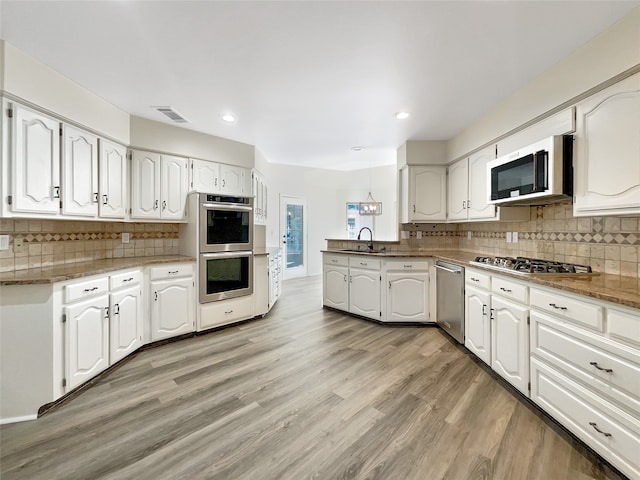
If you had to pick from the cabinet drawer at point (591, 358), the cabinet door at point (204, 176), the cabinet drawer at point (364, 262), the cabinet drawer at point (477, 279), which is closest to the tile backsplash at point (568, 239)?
the cabinet drawer at point (477, 279)

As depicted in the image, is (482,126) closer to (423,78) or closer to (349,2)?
(423,78)

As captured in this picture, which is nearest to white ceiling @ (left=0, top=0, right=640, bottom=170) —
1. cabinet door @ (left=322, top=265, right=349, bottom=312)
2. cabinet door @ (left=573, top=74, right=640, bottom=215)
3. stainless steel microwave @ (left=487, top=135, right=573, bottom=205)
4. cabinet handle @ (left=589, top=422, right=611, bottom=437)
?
cabinet door @ (left=573, top=74, right=640, bottom=215)

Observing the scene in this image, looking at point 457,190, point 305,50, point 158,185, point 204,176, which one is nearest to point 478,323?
point 457,190

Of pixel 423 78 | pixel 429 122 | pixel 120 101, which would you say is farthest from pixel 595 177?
pixel 120 101

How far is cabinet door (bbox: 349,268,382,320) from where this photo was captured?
12.0 feet

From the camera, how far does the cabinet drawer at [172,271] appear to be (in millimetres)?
2963

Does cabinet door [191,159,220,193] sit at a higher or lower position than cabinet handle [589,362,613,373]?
higher

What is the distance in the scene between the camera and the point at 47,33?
71.0 inches

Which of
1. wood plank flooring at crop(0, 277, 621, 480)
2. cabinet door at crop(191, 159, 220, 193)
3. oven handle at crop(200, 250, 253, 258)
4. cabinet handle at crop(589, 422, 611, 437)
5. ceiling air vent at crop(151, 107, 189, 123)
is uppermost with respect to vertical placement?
ceiling air vent at crop(151, 107, 189, 123)

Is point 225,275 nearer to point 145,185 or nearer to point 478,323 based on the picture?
point 145,185

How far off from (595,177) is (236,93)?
279 centimetres

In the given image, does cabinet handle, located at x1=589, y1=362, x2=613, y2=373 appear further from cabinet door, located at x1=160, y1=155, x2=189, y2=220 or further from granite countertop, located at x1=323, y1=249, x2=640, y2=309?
cabinet door, located at x1=160, y1=155, x2=189, y2=220

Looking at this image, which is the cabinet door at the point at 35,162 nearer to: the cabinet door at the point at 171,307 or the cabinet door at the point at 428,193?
the cabinet door at the point at 171,307

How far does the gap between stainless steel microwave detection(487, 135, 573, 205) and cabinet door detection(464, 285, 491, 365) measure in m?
0.89
